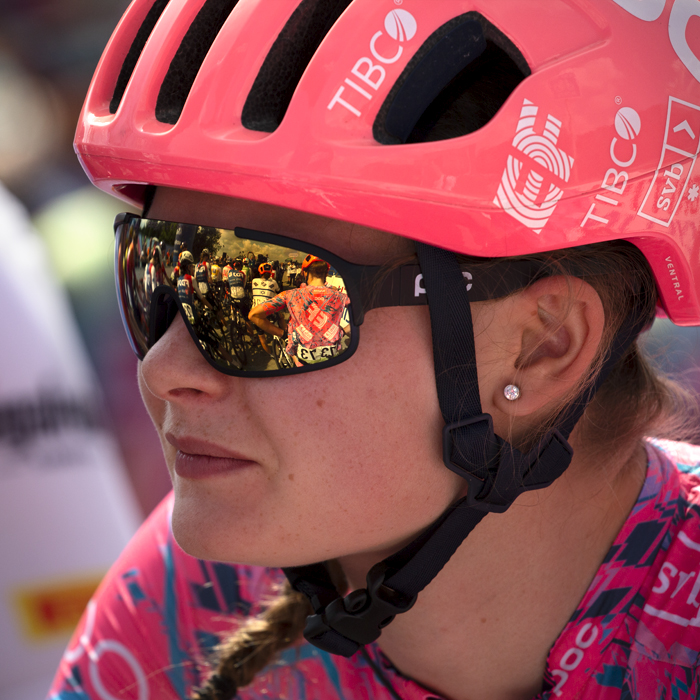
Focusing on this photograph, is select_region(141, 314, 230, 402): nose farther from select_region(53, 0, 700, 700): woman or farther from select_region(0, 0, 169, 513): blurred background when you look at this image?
select_region(0, 0, 169, 513): blurred background

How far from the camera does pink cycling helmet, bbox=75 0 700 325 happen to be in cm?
120

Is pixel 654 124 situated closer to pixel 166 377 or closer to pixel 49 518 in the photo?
pixel 166 377

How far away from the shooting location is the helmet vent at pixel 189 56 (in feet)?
4.64

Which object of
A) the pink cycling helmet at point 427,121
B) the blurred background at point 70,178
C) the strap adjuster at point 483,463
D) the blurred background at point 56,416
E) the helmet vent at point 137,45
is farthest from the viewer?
the blurred background at point 70,178

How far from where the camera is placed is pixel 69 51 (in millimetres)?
4293

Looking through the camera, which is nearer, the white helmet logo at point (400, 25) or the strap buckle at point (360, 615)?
the white helmet logo at point (400, 25)

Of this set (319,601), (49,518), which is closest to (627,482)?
(319,601)

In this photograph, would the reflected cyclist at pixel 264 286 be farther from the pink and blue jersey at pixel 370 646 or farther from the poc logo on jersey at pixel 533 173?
the pink and blue jersey at pixel 370 646

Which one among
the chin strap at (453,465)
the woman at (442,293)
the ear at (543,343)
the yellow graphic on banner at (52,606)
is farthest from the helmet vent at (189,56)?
the yellow graphic on banner at (52,606)

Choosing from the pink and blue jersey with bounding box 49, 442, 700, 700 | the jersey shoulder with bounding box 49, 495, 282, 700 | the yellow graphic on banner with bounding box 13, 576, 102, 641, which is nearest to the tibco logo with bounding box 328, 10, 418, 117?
the pink and blue jersey with bounding box 49, 442, 700, 700

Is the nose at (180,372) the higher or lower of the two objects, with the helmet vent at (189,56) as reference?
lower

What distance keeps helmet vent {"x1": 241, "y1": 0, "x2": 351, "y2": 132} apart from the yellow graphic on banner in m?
2.56

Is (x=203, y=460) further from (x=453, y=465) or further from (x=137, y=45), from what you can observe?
(x=137, y=45)

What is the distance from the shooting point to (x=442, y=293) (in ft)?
4.23
